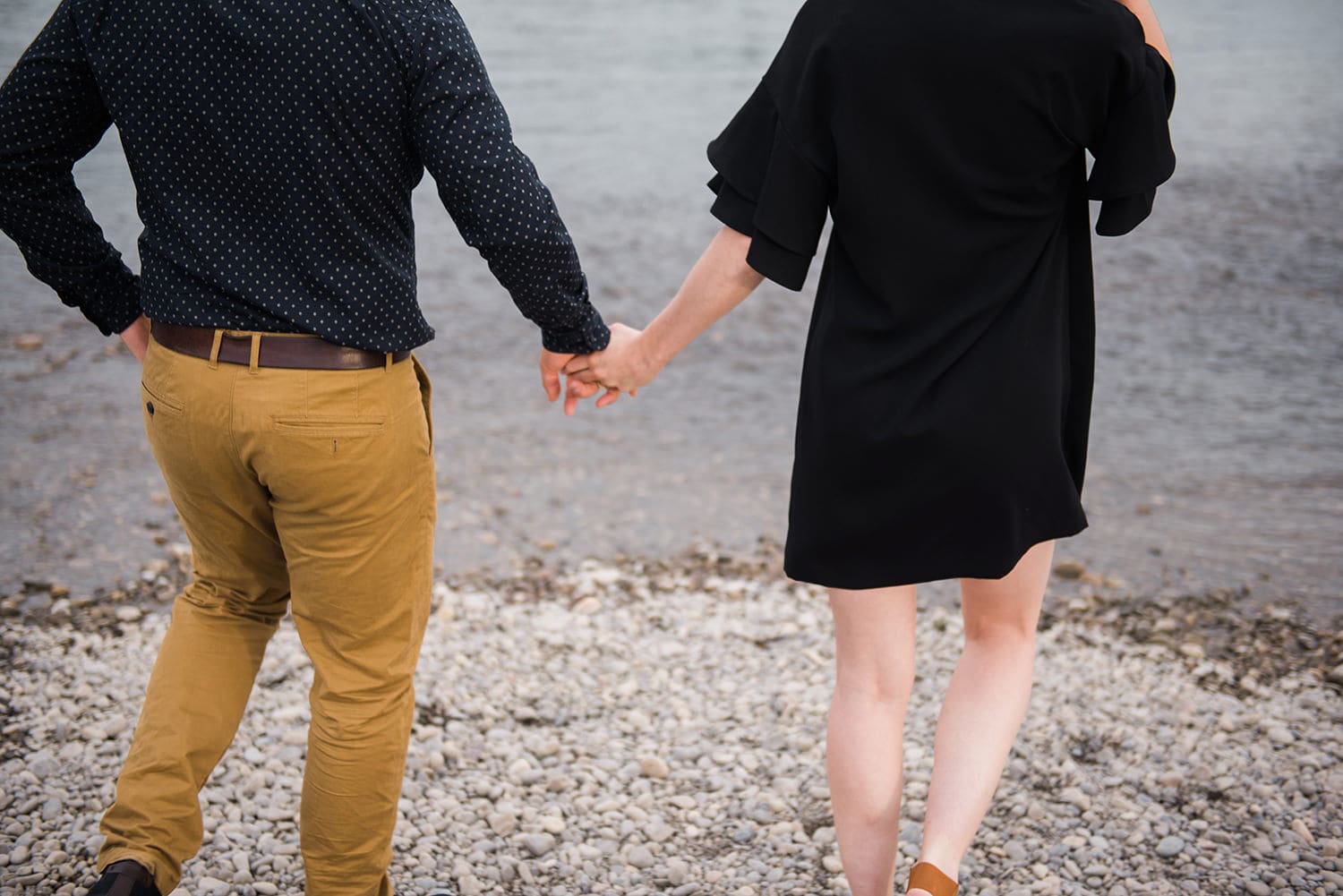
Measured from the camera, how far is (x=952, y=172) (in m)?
1.94

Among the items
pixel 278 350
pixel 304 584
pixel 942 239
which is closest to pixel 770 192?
pixel 942 239

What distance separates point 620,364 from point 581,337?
0.21 meters

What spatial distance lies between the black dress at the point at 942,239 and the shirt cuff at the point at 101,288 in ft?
4.10

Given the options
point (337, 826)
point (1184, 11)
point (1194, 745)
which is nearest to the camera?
point (337, 826)

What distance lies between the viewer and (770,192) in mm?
2076

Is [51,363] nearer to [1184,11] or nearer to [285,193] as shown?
[285,193]

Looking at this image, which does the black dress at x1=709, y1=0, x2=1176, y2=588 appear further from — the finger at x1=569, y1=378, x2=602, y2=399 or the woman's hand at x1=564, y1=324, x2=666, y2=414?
the finger at x1=569, y1=378, x2=602, y2=399

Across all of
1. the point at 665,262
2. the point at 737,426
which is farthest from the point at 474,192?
the point at 665,262

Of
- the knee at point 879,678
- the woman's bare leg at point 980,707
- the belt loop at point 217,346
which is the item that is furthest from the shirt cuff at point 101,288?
the woman's bare leg at point 980,707

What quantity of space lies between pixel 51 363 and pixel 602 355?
5170 millimetres

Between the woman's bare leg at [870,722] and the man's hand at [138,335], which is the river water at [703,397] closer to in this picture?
the man's hand at [138,335]

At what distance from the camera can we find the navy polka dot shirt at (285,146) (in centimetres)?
200

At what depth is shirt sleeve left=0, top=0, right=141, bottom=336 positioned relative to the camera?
7.00ft

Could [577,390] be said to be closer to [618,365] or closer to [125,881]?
[618,365]
